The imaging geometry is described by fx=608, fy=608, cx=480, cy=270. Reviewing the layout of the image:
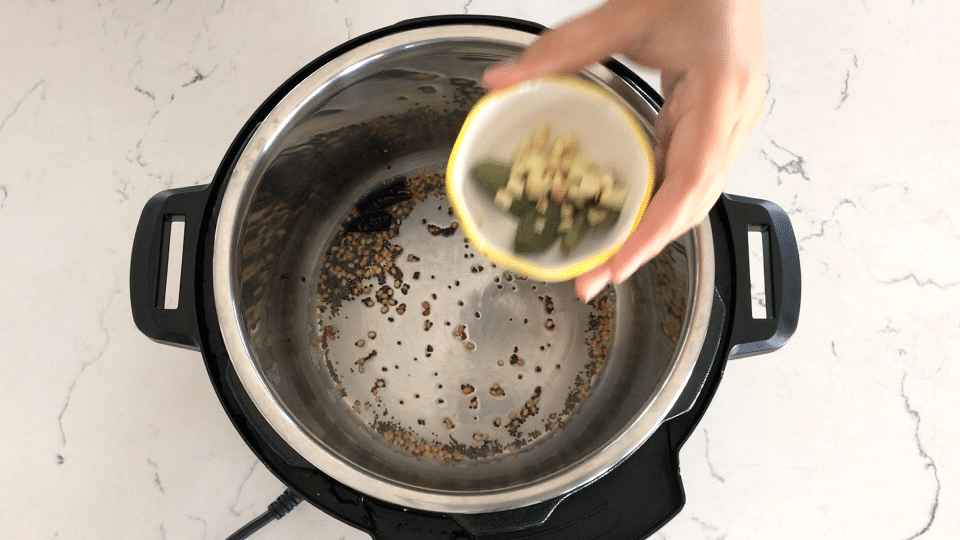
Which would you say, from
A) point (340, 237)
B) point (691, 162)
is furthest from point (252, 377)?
point (691, 162)

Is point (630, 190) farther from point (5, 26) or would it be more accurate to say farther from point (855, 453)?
point (5, 26)

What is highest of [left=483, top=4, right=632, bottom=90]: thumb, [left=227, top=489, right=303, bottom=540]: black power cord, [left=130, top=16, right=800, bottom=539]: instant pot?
[left=483, top=4, right=632, bottom=90]: thumb

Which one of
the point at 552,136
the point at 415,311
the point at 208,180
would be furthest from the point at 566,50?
the point at 208,180

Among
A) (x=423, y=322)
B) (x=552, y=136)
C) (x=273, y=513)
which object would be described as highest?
(x=552, y=136)

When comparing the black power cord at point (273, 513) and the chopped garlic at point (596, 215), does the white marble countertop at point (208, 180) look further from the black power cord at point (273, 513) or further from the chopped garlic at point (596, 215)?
the chopped garlic at point (596, 215)

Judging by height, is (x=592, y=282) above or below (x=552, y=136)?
below

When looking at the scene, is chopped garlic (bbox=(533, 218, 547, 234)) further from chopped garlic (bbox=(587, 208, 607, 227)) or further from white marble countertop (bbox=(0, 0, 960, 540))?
white marble countertop (bbox=(0, 0, 960, 540))

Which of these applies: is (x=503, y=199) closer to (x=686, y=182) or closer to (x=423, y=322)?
(x=686, y=182)

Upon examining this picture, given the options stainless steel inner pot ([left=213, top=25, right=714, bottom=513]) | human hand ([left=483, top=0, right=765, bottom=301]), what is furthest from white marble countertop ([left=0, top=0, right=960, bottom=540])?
human hand ([left=483, top=0, right=765, bottom=301])
